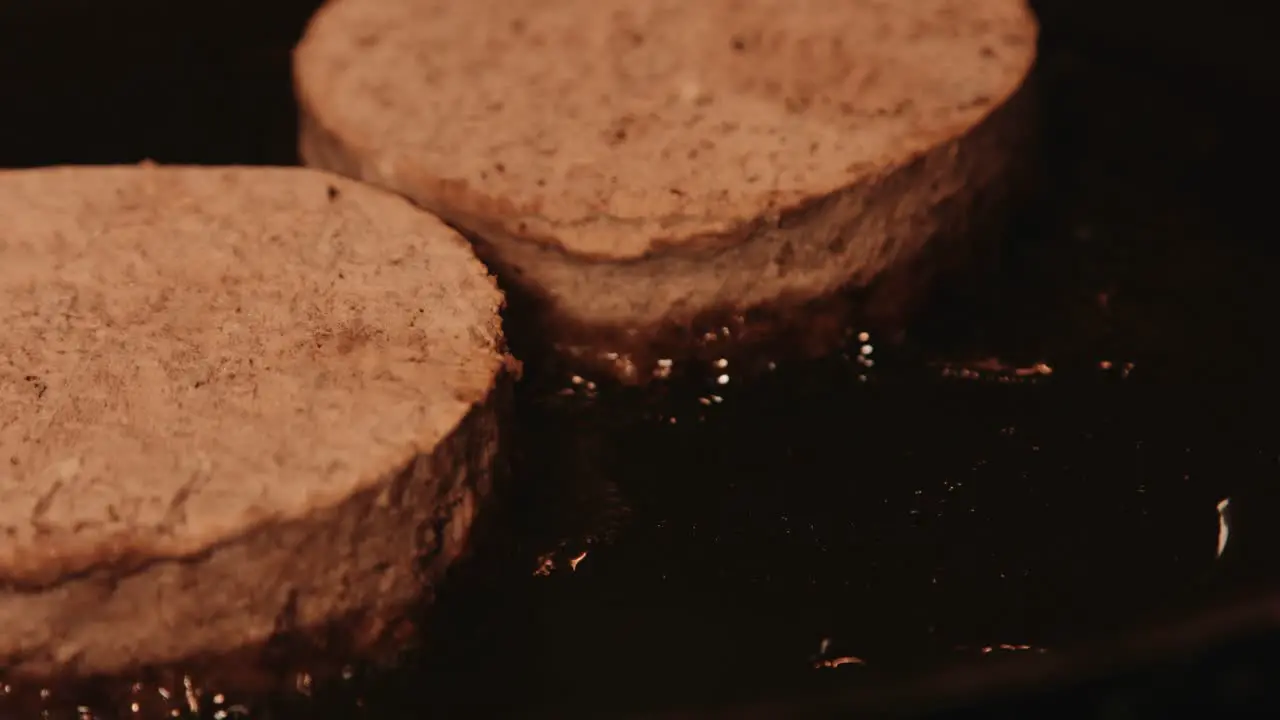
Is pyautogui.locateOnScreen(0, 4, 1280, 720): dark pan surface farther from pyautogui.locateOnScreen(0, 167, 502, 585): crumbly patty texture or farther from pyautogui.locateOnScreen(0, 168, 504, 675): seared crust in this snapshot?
pyautogui.locateOnScreen(0, 167, 502, 585): crumbly patty texture

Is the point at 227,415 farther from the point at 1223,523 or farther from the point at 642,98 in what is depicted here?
the point at 1223,523

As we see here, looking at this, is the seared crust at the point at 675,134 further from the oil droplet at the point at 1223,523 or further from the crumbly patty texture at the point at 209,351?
the oil droplet at the point at 1223,523

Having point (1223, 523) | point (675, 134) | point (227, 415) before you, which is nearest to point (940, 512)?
point (1223, 523)

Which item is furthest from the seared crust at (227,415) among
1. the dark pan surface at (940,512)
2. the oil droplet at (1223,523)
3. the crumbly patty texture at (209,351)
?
the oil droplet at (1223,523)

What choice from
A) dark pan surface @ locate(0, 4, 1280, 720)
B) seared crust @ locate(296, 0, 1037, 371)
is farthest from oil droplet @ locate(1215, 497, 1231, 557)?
seared crust @ locate(296, 0, 1037, 371)

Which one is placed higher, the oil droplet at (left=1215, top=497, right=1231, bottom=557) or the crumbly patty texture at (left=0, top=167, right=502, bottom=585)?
the crumbly patty texture at (left=0, top=167, right=502, bottom=585)

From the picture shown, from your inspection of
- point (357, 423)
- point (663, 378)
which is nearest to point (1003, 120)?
point (663, 378)
